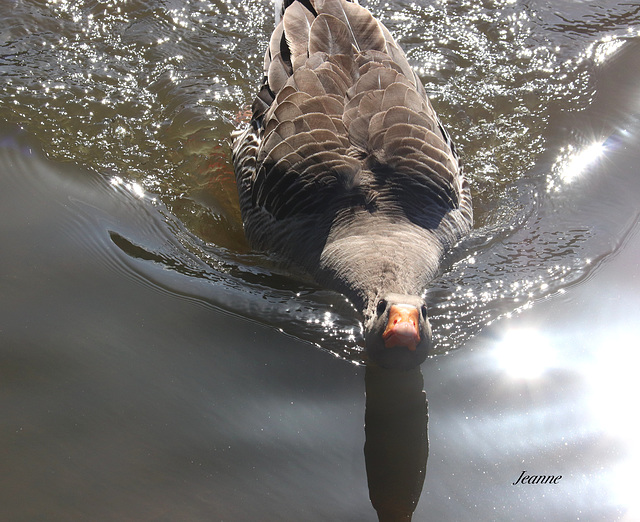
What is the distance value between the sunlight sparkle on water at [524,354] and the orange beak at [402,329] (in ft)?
4.10

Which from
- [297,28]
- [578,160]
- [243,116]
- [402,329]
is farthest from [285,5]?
[402,329]

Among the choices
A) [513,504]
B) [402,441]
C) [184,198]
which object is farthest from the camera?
[184,198]

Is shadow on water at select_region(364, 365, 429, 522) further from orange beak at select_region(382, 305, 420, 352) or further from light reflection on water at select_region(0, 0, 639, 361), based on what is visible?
orange beak at select_region(382, 305, 420, 352)

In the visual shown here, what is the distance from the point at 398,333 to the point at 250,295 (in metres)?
2.05

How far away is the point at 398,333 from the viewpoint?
450cm

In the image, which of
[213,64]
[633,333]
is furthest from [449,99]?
[633,333]

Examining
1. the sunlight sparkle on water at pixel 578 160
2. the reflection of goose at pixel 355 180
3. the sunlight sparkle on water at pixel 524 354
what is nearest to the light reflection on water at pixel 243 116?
the sunlight sparkle on water at pixel 578 160

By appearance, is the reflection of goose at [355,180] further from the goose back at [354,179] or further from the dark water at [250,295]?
the dark water at [250,295]

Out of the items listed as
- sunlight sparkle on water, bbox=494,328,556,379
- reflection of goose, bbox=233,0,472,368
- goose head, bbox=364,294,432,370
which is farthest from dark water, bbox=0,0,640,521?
goose head, bbox=364,294,432,370

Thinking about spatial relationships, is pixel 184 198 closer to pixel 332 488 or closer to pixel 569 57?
pixel 332 488

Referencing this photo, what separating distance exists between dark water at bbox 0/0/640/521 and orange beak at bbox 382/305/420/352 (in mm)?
820

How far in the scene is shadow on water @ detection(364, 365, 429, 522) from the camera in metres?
4.50

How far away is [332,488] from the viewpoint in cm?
451

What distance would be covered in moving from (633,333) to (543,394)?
109 centimetres
